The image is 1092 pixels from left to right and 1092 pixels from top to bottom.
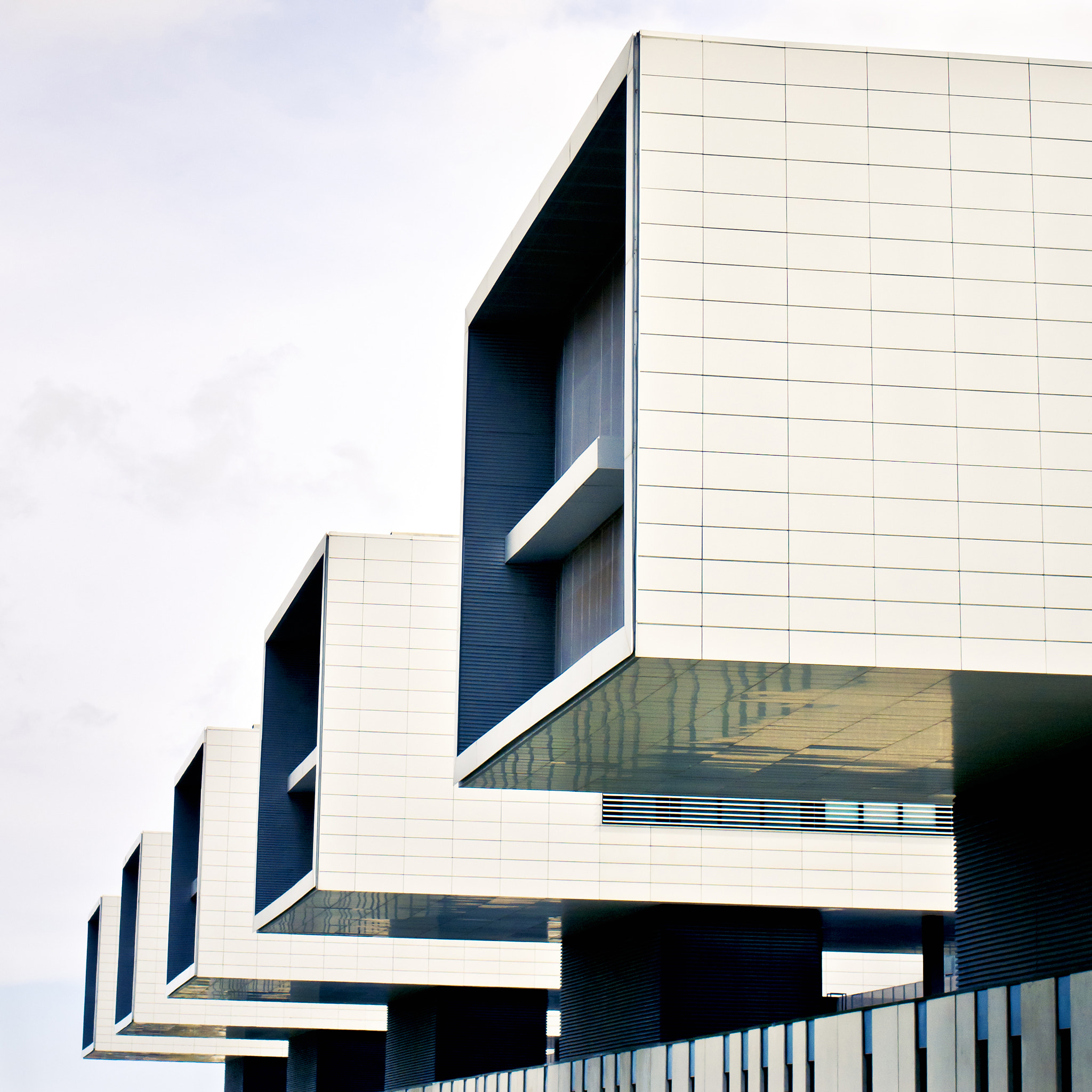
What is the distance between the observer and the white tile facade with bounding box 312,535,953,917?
35.7 m

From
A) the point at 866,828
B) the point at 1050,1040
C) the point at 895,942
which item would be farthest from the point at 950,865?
the point at 1050,1040

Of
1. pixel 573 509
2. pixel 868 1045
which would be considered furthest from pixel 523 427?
pixel 868 1045

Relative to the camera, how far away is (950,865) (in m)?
37.3

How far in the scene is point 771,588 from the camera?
732 inches

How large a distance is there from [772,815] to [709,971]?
11.8 ft

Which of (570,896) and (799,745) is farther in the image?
(570,896)

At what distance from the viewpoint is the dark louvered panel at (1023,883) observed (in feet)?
76.1

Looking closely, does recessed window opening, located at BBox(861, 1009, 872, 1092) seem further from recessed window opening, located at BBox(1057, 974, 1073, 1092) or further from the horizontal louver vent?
the horizontal louver vent

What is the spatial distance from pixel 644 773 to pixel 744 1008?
11.1 meters

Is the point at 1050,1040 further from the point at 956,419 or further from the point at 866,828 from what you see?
the point at 866,828

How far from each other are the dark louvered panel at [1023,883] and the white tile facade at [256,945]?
2170cm

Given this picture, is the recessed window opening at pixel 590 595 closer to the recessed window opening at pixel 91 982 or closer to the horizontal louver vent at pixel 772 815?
the horizontal louver vent at pixel 772 815

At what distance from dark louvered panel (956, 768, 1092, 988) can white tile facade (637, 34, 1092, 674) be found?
5.63 metres

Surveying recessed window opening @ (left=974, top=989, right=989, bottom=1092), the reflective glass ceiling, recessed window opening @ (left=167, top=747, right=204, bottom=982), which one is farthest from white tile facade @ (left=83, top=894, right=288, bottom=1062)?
recessed window opening @ (left=974, top=989, right=989, bottom=1092)
